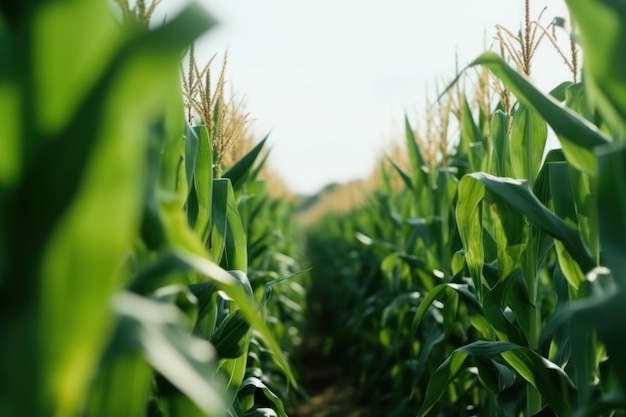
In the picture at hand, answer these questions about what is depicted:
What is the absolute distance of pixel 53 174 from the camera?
1.07 m

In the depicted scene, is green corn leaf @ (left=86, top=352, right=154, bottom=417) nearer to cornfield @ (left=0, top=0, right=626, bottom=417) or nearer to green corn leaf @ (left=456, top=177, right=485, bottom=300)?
cornfield @ (left=0, top=0, right=626, bottom=417)

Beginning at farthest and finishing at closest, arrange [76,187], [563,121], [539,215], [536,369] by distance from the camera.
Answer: [536,369], [539,215], [563,121], [76,187]

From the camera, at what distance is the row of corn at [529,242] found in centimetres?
152

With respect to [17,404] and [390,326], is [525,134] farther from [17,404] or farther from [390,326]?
[390,326]

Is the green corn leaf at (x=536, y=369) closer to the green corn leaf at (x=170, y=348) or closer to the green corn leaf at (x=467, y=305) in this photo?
the green corn leaf at (x=467, y=305)

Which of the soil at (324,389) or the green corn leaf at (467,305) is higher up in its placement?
the green corn leaf at (467,305)

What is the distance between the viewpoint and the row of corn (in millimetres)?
1518

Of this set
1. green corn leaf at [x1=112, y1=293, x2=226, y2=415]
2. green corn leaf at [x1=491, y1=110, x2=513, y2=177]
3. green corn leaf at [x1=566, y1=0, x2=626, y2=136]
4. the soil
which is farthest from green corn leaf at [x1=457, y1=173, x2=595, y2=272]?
the soil

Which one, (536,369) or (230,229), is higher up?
(230,229)

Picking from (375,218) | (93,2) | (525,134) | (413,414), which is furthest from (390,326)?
(93,2)

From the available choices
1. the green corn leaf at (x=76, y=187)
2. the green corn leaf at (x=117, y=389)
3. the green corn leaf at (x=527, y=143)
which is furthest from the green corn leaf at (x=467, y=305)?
the green corn leaf at (x=76, y=187)

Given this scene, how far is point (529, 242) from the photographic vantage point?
2408 mm

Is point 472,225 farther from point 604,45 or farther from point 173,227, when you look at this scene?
point 173,227

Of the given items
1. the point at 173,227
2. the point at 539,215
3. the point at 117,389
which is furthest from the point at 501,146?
the point at 117,389
